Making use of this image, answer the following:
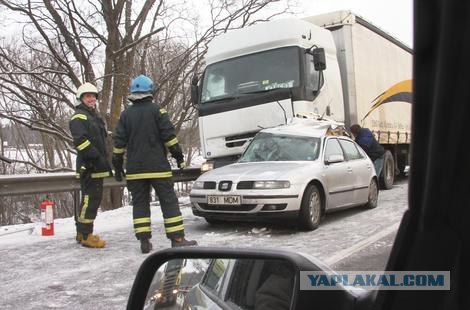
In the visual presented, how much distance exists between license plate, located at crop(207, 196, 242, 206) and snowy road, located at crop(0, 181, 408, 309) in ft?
1.48

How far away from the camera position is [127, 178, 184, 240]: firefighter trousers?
19.5 feet

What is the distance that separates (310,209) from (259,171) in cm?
88

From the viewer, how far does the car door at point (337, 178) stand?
24.8 ft

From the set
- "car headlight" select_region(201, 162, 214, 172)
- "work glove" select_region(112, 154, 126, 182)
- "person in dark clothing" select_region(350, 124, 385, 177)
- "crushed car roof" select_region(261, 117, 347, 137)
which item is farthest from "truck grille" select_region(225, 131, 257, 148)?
"work glove" select_region(112, 154, 126, 182)

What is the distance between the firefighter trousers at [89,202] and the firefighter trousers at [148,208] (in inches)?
26.4

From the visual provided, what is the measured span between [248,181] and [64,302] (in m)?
3.21

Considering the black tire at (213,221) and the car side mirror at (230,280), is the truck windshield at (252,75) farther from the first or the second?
the car side mirror at (230,280)

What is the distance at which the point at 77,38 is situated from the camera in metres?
16.5

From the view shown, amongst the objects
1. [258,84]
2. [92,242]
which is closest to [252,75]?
[258,84]

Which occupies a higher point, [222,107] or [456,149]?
[222,107]

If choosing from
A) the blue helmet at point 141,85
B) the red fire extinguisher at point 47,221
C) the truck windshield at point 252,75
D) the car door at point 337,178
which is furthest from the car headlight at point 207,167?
the blue helmet at point 141,85

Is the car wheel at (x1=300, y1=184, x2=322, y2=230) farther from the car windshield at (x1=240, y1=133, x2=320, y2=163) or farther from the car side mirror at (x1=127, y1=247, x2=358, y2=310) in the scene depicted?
the car side mirror at (x1=127, y1=247, x2=358, y2=310)

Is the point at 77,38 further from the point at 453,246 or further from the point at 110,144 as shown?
the point at 453,246

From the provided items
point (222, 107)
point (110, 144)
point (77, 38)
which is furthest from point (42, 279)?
point (77, 38)
